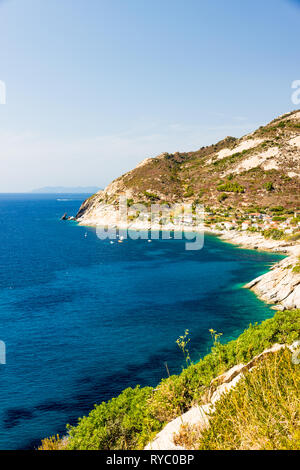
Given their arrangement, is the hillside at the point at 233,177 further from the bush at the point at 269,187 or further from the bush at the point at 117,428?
the bush at the point at 117,428

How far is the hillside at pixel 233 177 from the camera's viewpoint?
10931 centimetres

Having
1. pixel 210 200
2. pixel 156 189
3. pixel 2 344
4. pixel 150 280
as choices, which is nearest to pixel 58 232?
pixel 156 189

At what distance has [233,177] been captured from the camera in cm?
12300

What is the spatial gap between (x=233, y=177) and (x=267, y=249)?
58.5 meters

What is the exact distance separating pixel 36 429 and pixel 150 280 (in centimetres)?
3488

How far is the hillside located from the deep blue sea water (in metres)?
44.6

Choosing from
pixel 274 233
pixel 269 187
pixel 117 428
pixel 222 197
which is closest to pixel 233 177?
pixel 222 197

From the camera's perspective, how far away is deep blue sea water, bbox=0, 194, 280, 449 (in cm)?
2191

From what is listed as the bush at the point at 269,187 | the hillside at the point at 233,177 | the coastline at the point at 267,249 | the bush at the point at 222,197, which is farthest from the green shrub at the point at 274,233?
the bush at the point at 222,197

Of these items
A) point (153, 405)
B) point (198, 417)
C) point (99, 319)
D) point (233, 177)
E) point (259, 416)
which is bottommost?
point (99, 319)

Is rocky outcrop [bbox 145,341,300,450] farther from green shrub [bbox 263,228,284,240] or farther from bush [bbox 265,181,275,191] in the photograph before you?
bush [bbox 265,181,275,191]

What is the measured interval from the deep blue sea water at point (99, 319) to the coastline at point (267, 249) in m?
2.19

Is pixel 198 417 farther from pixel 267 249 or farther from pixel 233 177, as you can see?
pixel 233 177

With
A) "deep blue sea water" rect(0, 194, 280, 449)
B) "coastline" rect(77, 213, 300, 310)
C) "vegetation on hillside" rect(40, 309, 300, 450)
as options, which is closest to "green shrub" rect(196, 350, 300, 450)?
"vegetation on hillside" rect(40, 309, 300, 450)
